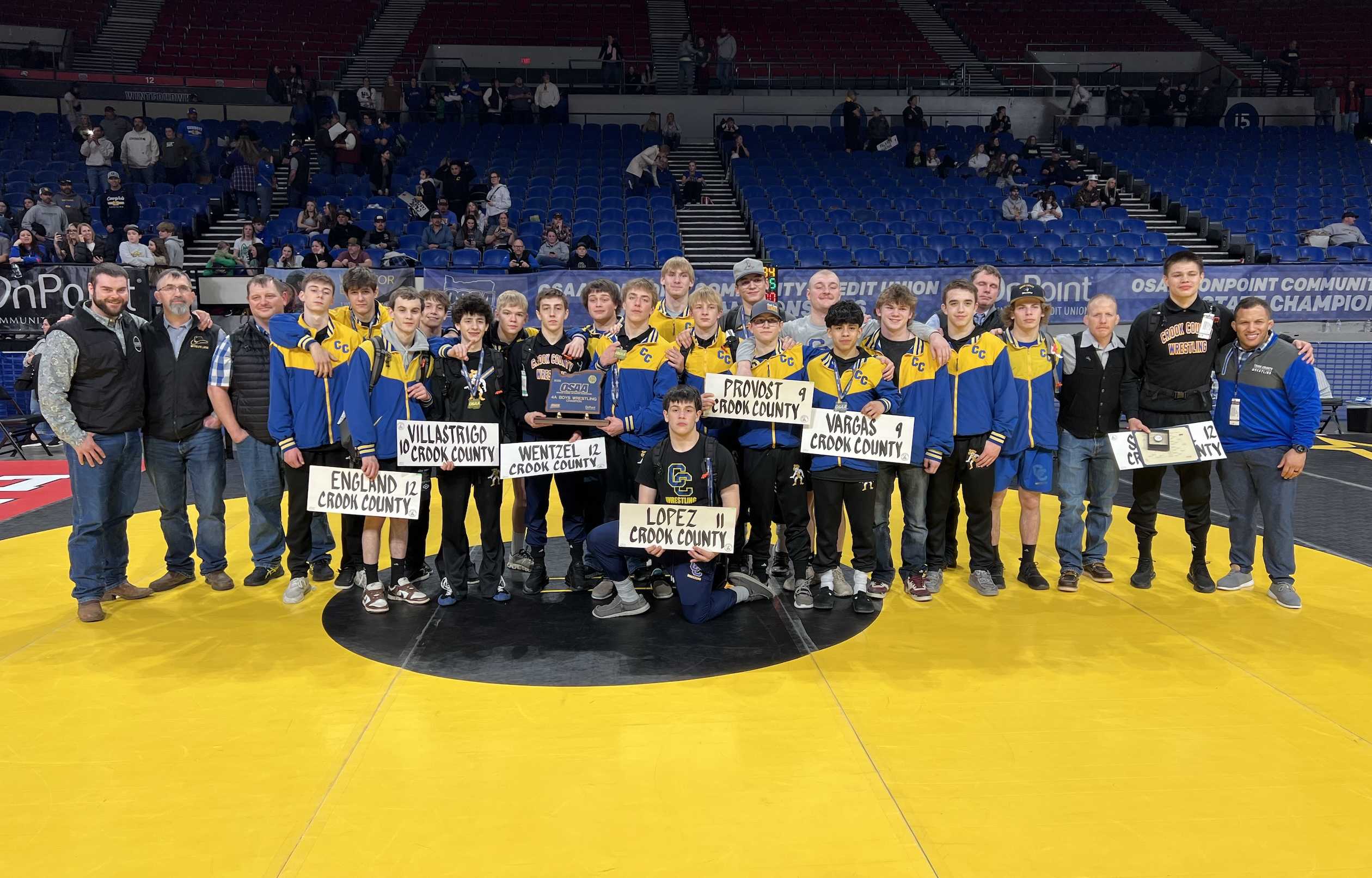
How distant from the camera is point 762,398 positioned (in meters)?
5.39

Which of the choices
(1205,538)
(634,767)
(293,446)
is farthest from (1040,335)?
(293,446)

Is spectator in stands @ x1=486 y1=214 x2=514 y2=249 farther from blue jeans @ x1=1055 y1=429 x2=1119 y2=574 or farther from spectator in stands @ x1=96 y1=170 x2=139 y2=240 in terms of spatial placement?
blue jeans @ x1=1055 y1=429 x2=1119 y2=574

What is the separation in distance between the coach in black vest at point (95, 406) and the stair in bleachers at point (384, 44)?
19319 millimetres

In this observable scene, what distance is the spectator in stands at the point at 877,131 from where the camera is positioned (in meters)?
20.6

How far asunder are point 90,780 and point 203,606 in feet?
7.29

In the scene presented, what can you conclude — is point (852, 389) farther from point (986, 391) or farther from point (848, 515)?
point (986, 391)

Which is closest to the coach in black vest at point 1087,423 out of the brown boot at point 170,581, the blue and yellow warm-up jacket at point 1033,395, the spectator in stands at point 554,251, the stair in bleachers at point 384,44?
the blue and yellow warm-up jacket at point 1033,395

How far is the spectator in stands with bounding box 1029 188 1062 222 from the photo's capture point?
17.4 metres

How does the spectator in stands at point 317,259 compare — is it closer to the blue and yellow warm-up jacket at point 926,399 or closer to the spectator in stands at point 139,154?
the spectator in stands at point 139,154

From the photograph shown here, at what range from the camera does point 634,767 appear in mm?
3639

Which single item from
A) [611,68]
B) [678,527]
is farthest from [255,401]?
[611,68]

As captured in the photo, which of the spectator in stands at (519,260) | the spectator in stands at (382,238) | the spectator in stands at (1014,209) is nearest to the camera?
the spectator in stands at (519,260)

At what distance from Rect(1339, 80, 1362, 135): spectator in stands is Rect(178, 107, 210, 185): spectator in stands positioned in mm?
26953

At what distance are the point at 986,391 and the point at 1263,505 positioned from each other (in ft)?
6.60
